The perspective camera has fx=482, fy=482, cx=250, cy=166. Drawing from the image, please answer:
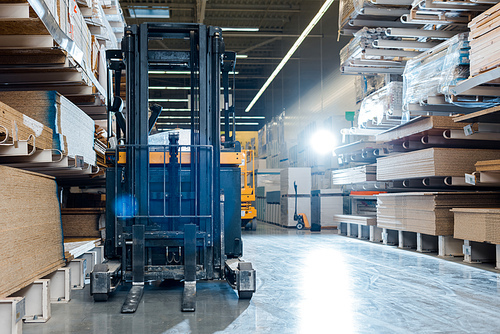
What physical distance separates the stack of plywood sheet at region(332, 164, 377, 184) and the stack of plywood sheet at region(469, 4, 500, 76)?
13.7 feet

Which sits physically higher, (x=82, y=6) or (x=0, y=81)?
(x=82, y=6)

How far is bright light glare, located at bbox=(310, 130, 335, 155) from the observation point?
40.7 ft

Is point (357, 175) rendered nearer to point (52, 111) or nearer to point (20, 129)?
point (52, 111)

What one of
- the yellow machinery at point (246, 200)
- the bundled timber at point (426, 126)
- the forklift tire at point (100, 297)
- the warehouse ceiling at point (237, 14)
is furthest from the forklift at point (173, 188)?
the warehouse ceiling at point (237, 14)

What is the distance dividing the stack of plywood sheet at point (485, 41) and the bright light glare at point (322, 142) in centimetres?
736

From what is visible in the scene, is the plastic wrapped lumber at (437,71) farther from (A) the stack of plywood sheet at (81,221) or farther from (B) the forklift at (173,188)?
(A) the stack of plywood sheet at (81,221)

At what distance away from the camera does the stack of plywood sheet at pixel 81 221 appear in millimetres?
5332

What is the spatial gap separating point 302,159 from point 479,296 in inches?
435

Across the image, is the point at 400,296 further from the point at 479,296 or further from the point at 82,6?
the point at 82,6


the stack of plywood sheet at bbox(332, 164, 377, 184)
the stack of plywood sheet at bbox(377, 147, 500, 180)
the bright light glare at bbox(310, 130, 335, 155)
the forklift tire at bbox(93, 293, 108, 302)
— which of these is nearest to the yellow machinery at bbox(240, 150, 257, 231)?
the bright light glare at bbox(310, 130, 335, 155)

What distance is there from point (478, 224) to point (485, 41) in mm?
2051

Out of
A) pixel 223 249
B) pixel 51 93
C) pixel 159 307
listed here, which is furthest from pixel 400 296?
pixel 51 93

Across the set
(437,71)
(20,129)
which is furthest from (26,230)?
(437,71)

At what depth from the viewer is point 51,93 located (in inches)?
140
